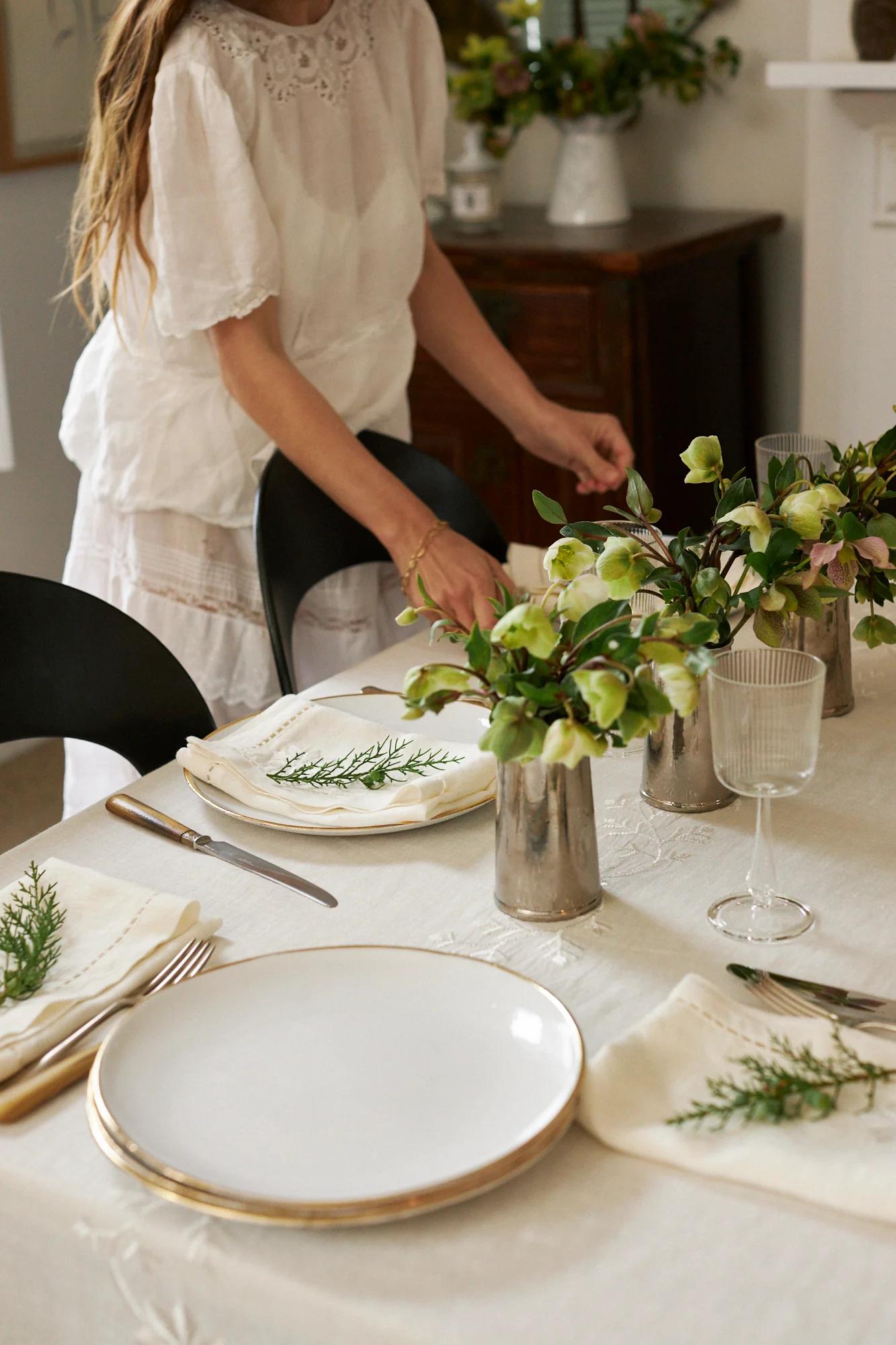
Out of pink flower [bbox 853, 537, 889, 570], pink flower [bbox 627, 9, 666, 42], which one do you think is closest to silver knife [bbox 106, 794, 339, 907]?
pink flower [bbox 853, 537, 889, 570]

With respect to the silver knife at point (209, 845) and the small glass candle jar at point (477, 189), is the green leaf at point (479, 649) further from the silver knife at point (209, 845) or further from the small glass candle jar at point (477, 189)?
the small glass candle jar at point (477, 189)

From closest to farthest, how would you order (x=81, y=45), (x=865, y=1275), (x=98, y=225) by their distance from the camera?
1. (x=865, y=1275)
2. (x=98, y=225)
3. (x=81, y=45)

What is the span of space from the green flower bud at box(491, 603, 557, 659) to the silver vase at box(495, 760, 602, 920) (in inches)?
4.0

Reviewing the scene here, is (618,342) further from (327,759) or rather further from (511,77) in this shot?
(327,759)

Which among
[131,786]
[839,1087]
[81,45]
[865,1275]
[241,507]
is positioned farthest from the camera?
[81,45]

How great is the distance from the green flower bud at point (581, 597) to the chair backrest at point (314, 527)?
0.66 m

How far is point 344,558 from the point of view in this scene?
6.01ft

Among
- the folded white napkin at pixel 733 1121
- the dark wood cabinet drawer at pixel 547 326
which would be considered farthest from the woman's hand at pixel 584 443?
the dark wood cabinet drawer at pixel 547 326

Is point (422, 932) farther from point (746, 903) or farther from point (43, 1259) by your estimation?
point (43, 1259)

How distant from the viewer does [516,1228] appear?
72cm

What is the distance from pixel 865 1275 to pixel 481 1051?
25 cm

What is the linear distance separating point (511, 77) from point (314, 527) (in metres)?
1.74

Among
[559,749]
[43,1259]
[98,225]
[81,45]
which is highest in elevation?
[81,45]

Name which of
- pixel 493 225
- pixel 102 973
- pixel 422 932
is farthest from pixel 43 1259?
pixel 493 225
